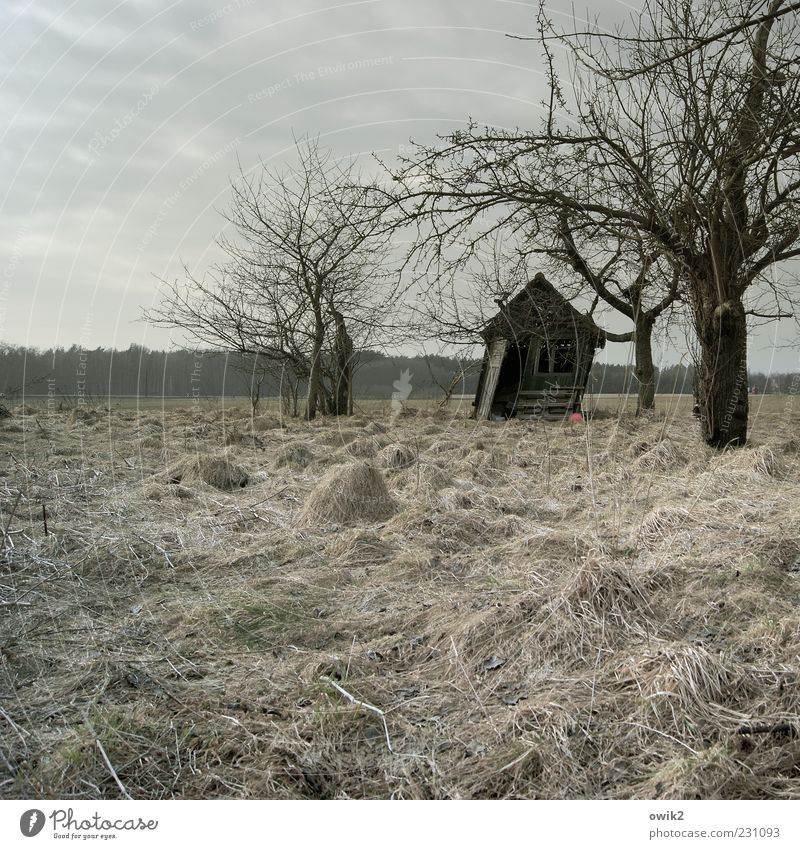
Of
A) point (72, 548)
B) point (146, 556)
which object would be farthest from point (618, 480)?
point (72, 548)

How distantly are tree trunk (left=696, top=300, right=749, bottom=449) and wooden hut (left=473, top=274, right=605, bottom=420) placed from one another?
6.53 meters

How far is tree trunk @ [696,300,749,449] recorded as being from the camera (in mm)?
9406

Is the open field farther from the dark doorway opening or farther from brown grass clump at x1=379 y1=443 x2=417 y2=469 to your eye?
the dark doorway opening

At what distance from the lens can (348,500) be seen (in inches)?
263

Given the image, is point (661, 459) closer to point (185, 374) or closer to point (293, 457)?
point (293, 457)

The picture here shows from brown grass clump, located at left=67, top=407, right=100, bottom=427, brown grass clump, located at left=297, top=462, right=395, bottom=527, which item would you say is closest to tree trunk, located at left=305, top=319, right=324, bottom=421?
brown grass clump, located at left=67, top=407, right=100, bottom=427

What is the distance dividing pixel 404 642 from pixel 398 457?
18.0ft

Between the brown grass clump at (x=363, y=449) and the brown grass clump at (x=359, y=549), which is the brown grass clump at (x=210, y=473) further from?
the brown grass clump at (x=359, y=549)

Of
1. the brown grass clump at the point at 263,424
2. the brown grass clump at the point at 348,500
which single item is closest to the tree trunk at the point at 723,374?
the brown grass clump at the point at 348,500

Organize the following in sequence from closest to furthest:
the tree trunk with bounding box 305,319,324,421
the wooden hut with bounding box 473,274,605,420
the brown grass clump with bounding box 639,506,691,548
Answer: the brown grass clump with bounding box 639,506,691,548 → the wooden hut with bounding box 473,274,605,420 → the tree trunk with bounding box 305,319,324,421

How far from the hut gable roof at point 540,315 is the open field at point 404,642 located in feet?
26.5

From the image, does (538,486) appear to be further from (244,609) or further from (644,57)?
(644,57)
